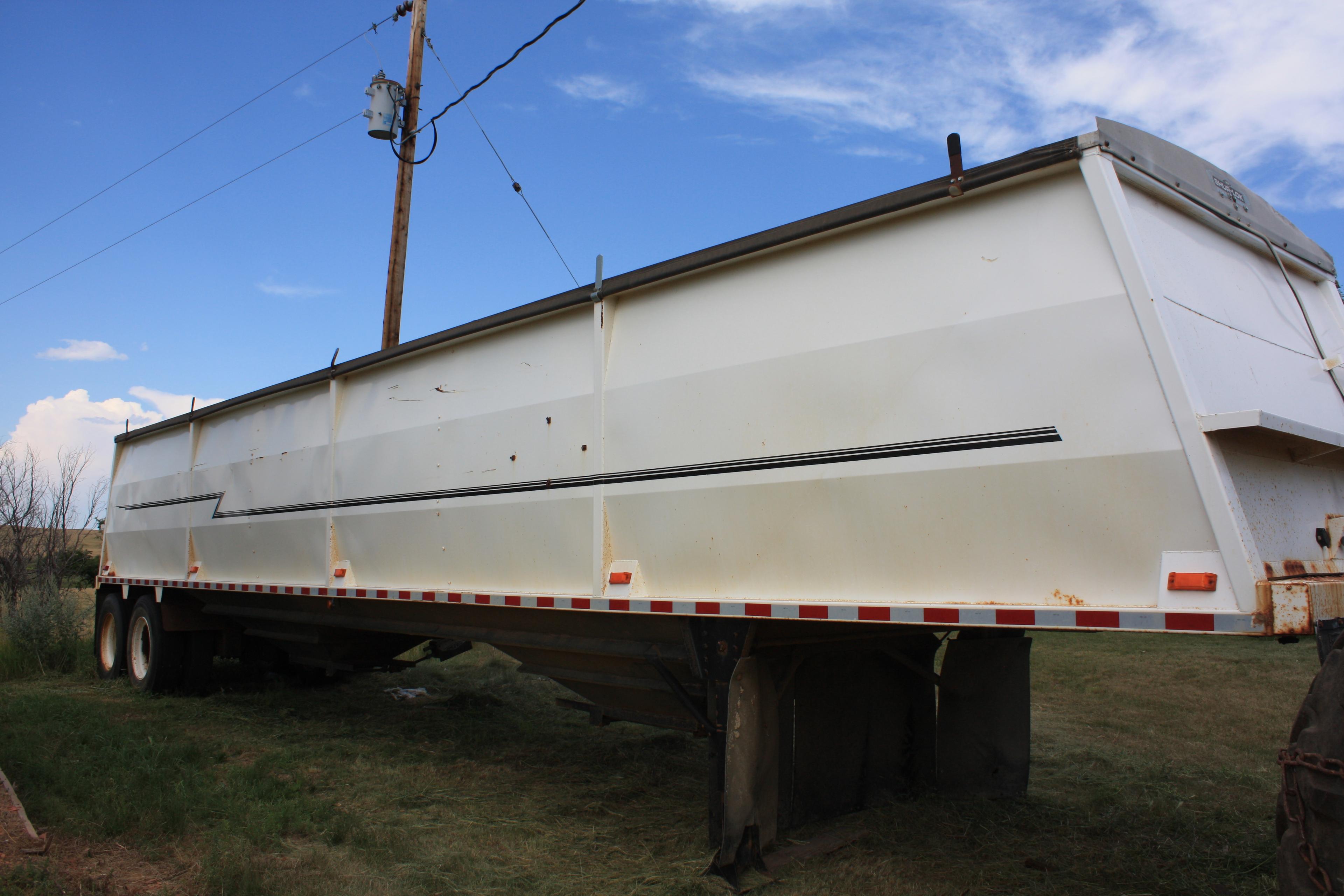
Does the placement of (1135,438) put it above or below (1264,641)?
above

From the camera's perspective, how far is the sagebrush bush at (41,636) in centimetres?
1121

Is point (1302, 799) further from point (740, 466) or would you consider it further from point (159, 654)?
point (159, 654)

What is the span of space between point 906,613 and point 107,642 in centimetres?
1114

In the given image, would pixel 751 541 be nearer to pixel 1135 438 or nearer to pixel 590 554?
pixel 590 554

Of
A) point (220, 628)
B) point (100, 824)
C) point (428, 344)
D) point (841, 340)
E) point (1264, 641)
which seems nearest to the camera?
point (841, 340)

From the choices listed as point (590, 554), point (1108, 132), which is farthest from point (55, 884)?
point (1108, 132)

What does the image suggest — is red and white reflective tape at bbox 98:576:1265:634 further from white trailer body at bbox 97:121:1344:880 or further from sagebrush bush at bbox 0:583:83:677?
sagebrush bush at bbox 0:583:83:677

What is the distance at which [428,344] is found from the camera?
6.09 metres

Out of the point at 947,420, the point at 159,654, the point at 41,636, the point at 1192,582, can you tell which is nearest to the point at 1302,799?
the point at 1192,582

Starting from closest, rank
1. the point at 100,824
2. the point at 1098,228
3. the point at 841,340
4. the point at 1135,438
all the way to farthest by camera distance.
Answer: the point at 1135,438
the point at 1098,228
the point at 841,340
the point at 100,824

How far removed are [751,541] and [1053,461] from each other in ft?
4.68

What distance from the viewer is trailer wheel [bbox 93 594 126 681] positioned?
34.3 feet

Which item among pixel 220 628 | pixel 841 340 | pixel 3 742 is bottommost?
pixel 3 742

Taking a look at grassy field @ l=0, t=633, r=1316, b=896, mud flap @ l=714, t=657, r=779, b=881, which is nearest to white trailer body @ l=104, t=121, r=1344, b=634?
mud flap @ l=714, t=657, r=779, b=881
